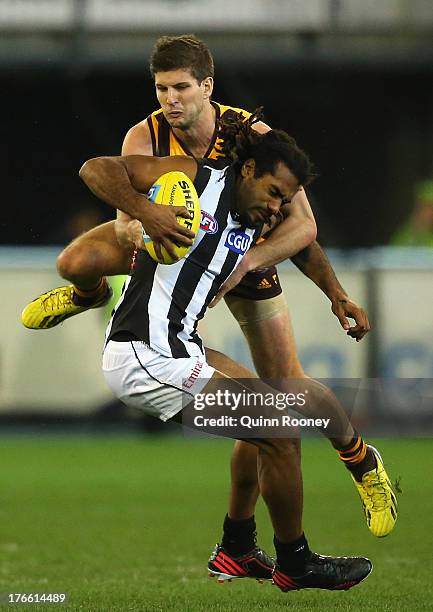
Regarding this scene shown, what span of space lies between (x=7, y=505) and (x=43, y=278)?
3.42 metres

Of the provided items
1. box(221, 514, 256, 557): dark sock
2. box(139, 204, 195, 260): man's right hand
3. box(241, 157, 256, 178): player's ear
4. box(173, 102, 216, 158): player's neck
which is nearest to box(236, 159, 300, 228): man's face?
→ box(241, 157, 256, 178): player's ear

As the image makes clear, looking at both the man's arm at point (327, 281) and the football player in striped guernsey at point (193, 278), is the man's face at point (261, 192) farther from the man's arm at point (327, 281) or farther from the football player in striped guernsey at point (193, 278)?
the man's arm at point (327, 281)

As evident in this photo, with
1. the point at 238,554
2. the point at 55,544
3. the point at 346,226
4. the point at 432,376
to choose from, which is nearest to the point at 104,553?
the point at 55,544

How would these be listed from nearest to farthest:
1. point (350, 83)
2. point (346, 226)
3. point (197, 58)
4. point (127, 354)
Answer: point (127, 354)
point (197, 58)
point (350, 83)
point (346, 226)

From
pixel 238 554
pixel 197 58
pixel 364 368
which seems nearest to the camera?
pixel 197 58

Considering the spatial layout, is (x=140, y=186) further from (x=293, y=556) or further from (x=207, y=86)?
(x=293, y=556)

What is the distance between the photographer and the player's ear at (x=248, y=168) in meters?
5.97

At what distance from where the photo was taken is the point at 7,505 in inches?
392

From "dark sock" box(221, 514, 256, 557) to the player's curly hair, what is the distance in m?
1.77

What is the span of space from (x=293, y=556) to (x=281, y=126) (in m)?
8.13

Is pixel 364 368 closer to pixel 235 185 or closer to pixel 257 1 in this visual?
pixel 257 1

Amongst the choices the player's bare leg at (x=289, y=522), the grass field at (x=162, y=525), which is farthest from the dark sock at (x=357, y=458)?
the grass field at (x=162, y=525)

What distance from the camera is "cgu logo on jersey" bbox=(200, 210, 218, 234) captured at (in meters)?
5.85

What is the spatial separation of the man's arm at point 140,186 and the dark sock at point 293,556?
1.42m
